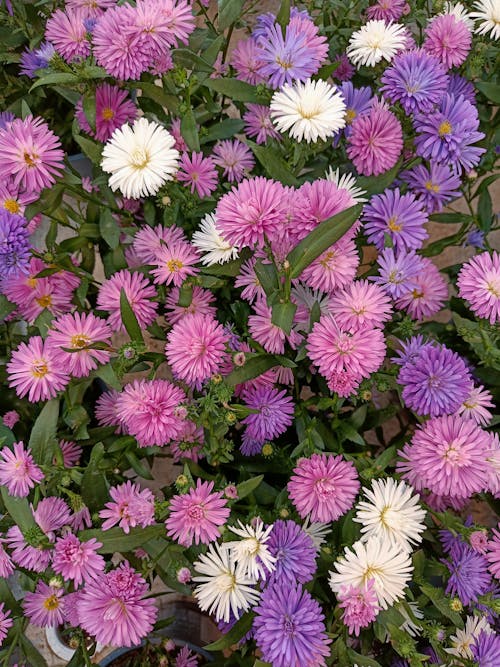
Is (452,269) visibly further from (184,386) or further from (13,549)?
(13,549)

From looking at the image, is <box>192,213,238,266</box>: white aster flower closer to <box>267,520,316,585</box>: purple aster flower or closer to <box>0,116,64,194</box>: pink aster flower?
<box>0,116,64,194</box>: pink aster flower

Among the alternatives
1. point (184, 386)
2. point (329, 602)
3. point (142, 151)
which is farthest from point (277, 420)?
point (142, 151)

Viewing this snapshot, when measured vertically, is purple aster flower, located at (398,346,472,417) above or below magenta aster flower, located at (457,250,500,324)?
below

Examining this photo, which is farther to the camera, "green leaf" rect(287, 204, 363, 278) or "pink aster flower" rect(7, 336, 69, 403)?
"pink aster flower" rect(7, 336, 69, 403)

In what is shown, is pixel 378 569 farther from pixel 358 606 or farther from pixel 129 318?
pixel 129 318

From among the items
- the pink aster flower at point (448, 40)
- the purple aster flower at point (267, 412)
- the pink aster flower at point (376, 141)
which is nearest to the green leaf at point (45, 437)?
the purple aster flower at point (267, 412)

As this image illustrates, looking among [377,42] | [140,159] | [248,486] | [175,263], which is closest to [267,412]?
[248,486]

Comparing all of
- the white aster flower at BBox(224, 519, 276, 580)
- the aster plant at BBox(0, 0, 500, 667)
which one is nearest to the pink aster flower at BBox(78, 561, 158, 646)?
the aster plant at BBox(0, 0, 500, 667)
